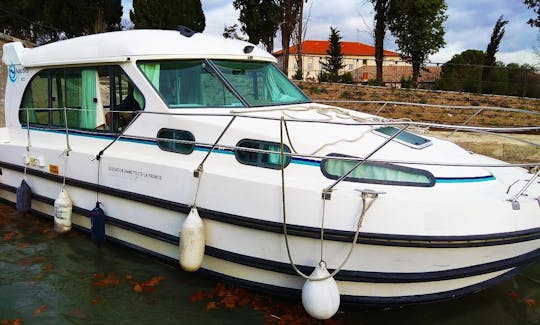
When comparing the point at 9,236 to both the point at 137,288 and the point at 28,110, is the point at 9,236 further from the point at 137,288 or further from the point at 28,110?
the point at 137,288

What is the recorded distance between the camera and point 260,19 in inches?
877

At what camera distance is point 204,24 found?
88.0 feet

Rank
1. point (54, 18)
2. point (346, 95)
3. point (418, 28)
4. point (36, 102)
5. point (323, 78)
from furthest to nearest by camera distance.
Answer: point (54, 18)
point (418, 28)
point (323, 78)
point (346, 95)
point (36, 102)

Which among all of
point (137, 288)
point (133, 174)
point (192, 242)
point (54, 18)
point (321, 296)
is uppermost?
point (54, 18)

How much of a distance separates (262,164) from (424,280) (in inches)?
62.0

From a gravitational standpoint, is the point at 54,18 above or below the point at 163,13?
below

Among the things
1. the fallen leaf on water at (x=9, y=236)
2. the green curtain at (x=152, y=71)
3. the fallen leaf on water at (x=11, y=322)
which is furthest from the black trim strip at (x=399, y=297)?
the fallen leaf on water at (x=9, y=236)

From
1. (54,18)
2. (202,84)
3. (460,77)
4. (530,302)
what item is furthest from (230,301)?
(54,18)

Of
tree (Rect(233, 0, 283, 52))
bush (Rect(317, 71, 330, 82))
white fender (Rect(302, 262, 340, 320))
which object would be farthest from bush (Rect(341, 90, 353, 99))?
white fender (Rect(302, 262, 340, 320))

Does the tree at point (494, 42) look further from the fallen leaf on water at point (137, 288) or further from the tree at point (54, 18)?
the fallen leaf on water at point (137, 288)

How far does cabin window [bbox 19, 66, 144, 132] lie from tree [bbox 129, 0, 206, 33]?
772 inches

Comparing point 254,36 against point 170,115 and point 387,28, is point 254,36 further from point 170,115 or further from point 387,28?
point 170,115

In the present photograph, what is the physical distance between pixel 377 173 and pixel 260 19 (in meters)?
19.9

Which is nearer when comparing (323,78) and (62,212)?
(62,212)
